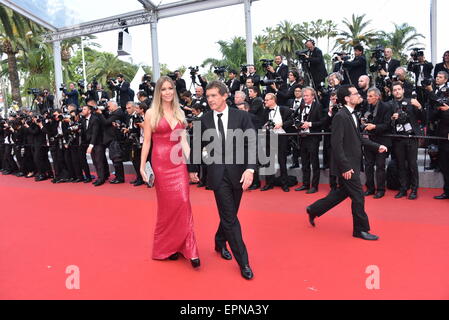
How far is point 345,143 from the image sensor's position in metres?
4.46

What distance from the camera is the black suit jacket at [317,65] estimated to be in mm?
8562

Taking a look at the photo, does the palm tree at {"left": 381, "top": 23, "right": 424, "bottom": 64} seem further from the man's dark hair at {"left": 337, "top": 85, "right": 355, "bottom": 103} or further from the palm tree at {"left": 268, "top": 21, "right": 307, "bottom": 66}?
the man's dark hair at {"left": 337, "top": 85, "right": 355, "bottom": 103}

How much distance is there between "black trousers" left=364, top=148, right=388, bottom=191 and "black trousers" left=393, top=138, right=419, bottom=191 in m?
0.23

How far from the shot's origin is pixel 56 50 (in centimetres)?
1683

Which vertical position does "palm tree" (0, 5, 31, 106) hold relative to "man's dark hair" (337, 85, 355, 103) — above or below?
above

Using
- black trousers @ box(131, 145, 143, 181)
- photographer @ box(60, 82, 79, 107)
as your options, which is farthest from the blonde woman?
photographer @ box(60, 82, 79, 107)

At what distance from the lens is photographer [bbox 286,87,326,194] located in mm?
6785

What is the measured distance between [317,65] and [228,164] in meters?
5.82

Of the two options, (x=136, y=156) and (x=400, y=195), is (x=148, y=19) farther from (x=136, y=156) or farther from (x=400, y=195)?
(x=400, y=195)

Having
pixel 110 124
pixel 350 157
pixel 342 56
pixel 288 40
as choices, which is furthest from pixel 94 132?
pixel 288 40

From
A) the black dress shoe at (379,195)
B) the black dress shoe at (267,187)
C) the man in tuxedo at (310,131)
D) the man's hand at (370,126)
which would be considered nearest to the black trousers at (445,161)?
the black dress shoe at (379,195)

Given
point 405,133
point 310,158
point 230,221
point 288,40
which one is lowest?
point 230,221
